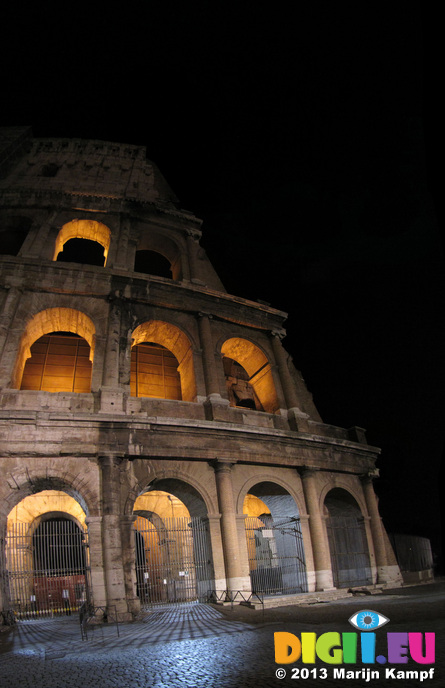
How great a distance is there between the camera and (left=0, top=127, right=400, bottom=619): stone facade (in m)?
10.4

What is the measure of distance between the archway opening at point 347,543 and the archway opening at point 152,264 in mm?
12275

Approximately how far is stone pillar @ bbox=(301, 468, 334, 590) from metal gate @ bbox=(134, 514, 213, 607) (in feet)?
11.2

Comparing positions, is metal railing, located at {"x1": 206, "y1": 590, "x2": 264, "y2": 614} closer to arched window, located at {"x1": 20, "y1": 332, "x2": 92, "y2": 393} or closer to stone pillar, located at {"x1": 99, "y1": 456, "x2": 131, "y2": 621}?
stone pillar, located at {"x1": 99, "y1": 456, "x2": 131, "y2": 621}

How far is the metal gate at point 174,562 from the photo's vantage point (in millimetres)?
11227

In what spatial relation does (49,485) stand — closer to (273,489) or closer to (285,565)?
(273,489)

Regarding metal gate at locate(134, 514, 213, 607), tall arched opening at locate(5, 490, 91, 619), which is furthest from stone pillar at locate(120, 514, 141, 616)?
tall arched opening at locate(5, 490, 91, 619)

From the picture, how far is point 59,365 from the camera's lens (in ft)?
48.9

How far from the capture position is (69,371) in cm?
1482

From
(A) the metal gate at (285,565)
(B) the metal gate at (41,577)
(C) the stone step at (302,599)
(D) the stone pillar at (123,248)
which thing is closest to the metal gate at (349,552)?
(A) the metal gate at (285,565)

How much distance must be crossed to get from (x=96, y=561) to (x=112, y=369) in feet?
16.1

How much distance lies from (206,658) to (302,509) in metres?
8.55

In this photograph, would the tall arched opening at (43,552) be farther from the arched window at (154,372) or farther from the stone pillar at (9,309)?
the stone pillar at (9,309)

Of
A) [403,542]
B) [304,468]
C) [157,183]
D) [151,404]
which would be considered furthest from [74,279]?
[403,542]

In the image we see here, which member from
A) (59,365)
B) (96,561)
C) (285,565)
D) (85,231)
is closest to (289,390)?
(285,565)
